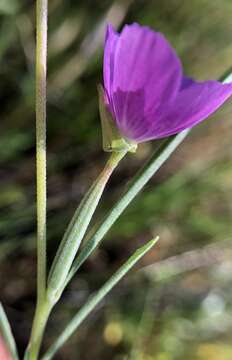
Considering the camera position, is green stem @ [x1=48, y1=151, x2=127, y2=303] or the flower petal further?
green stem @ [x1=48, y1=151, x2=127, y2=303]

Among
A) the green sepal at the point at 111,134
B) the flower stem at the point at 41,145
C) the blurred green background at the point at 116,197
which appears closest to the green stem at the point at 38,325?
the flower stem at the point at 41,145

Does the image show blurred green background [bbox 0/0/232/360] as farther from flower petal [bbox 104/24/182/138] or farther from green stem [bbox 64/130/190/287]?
flower petal [bbox 104/24/182/138]

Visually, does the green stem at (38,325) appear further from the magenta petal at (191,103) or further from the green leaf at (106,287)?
the magenta petal at (191,103)

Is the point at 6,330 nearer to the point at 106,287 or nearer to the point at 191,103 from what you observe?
the point at 106,287

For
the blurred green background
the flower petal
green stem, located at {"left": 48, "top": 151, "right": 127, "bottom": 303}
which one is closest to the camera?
the flower petal

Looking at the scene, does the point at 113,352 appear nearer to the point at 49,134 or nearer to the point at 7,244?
the point at 7,244

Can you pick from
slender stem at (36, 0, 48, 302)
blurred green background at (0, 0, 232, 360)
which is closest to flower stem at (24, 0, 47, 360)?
slender stem at (36, 0, 48, 302)

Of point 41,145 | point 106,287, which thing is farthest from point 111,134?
point 106,287
